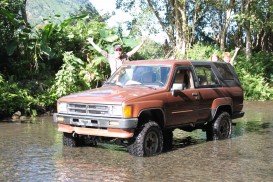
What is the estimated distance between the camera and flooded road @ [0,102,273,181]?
24.9 feet

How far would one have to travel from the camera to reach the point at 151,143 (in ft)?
30.5

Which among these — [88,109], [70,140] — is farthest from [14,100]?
[88,109]

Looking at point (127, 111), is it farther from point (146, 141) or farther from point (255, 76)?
point (255, 76)

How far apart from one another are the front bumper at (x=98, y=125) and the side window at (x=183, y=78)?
1.76m

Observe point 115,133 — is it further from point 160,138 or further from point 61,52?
point 61,52

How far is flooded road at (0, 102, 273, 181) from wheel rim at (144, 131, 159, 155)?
171 millimetres

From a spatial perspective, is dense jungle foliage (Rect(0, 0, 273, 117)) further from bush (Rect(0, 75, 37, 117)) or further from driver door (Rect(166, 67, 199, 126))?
driver door (Rect(166, 67, 199, 126))

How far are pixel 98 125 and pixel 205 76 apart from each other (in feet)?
10.6

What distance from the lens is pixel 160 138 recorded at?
9391mm

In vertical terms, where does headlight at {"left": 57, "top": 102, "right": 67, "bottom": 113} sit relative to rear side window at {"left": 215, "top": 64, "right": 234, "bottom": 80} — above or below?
below

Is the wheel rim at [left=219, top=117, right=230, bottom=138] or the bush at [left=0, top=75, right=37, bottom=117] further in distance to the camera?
the bush at [left=0, top=75, right=37, bottom=117]

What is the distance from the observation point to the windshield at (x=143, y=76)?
32.4 ft

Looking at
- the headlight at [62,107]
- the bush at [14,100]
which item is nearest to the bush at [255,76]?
the bush at [14,100]

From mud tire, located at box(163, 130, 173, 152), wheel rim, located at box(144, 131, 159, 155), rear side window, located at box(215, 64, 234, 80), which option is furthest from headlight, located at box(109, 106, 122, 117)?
rear side window, located at box(215, 64, 234, 80)
